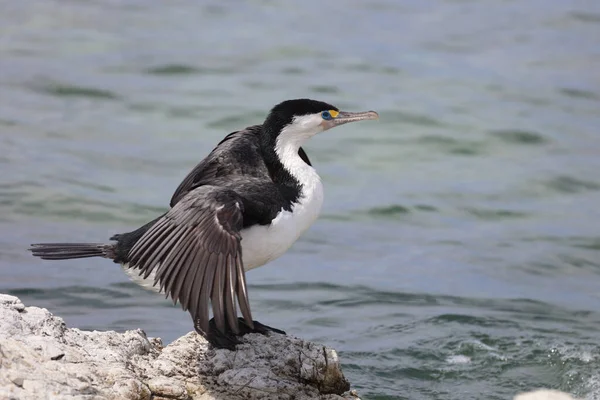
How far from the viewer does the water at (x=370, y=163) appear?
8305mm

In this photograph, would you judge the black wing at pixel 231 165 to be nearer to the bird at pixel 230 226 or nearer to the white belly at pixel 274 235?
the bird at pixel 230 226

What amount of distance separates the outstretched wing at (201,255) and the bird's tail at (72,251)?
485 mm

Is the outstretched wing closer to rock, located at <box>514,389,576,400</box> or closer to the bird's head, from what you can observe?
the bird's head

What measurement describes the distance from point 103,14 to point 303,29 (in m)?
2.64

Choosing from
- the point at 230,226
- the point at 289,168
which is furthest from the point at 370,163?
the point at 230,226

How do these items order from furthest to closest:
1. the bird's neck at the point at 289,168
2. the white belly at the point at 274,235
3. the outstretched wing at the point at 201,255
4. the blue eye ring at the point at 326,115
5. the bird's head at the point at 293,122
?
the blue eye ring at the point at 326,115 → the bird's head at the point at 293,122 → the bird's neck at the point at 289,168 → the white belly at the point at 274,235 → the outstretched wing at the point at 201,255

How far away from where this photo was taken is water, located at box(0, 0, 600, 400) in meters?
8.30

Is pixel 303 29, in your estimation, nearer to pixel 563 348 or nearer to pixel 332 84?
pixel 332 84

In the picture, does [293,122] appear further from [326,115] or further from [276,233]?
[276,233]

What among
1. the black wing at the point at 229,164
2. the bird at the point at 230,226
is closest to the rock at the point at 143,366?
the bird at the point at 230,226

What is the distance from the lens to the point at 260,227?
235 inches

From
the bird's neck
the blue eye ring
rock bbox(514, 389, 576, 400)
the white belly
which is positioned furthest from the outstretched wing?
rock bbox(514, 389, 576, 400)

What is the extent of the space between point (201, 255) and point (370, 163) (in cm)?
662

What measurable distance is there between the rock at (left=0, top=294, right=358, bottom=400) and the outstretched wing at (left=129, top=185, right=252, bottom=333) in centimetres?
26
